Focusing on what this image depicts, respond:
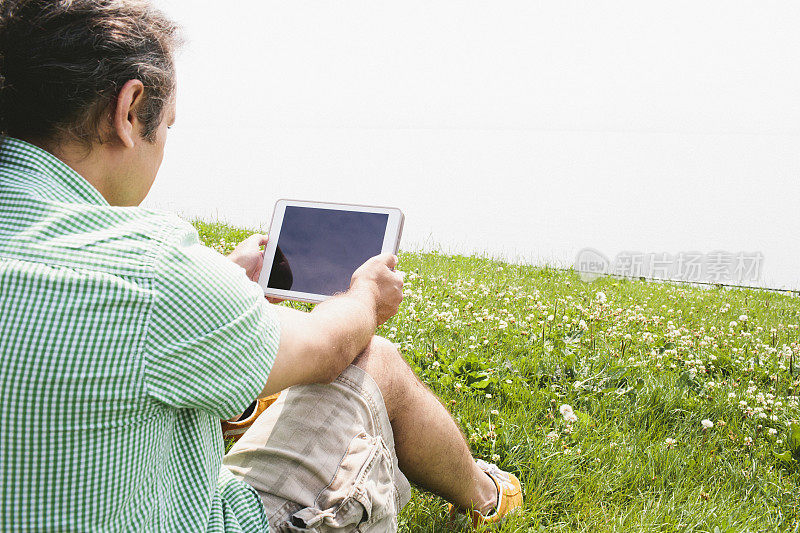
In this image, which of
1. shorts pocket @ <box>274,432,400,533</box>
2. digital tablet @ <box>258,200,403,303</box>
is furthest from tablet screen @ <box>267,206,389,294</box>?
shorts pocket @ <box>274,432,400,533</box>

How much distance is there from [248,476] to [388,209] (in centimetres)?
118

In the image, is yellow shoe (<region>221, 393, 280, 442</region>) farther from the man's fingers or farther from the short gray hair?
the short gray hair

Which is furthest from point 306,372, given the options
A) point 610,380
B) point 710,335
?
point 710,335

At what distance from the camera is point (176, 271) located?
48.1 inches

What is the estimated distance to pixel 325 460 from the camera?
1.79 m

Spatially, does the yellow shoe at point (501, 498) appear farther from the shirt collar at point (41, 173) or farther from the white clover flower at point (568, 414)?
the shirt collar at point (41, 173)

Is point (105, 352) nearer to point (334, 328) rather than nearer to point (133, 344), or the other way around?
point (133, 344)

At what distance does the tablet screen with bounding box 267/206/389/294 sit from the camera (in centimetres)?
247

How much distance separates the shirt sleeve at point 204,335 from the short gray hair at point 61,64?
0.41 meters

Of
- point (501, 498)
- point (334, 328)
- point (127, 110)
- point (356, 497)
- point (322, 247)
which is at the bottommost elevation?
point (501, 498)

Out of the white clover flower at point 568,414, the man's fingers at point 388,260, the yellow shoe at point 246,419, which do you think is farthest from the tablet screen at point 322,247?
the white clover flower at point 568,414

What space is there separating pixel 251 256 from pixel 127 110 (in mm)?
1198

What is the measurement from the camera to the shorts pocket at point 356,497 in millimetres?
1691

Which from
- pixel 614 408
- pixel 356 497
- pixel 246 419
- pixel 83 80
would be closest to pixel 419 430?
pixel 356 497
